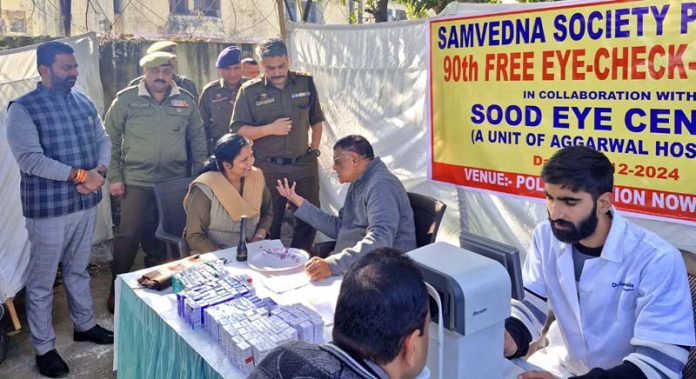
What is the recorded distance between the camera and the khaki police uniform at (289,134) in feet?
14.7

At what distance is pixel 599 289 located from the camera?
200 centimetres

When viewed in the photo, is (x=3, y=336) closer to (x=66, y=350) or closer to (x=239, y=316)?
(x=66, y=350)

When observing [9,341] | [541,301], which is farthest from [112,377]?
[541,301]

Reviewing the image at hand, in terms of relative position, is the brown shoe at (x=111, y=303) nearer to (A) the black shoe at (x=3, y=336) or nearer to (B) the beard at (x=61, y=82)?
(A) the black shoe at (x=3, y=336)

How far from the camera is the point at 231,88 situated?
505 centimetres

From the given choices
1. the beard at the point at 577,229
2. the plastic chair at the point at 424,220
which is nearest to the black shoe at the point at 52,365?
the plastic chair at the point at 424,220

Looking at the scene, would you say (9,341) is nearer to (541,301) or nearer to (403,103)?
(403,103)

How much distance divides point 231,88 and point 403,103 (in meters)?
1.67

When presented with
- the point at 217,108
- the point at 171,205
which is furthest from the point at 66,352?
the point at 217,108

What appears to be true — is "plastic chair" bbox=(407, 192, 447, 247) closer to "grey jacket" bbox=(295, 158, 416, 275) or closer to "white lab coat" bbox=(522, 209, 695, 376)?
"grey jacket" bbox=(295, 158, 416, 275)

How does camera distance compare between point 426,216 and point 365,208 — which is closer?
point 365,208

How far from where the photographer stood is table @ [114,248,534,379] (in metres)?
2.03

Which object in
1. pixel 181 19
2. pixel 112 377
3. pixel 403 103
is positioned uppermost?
pixel 181 19

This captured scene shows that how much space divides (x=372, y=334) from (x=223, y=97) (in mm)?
4044
